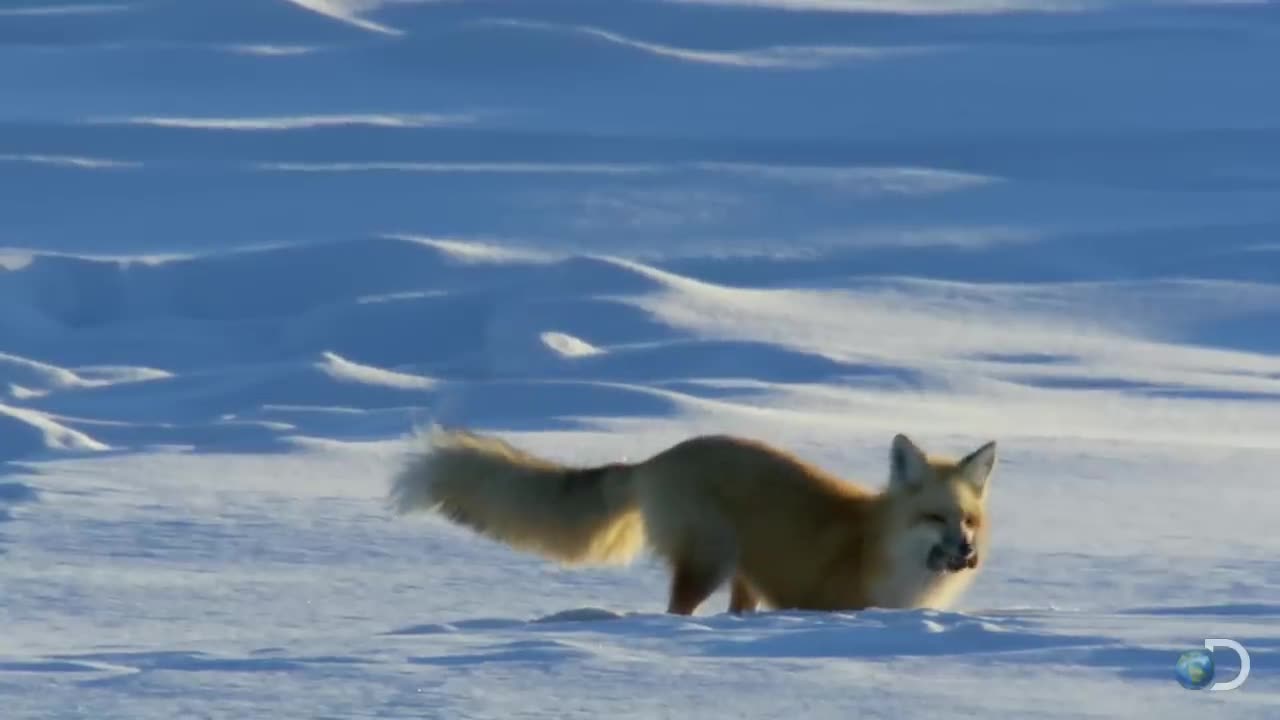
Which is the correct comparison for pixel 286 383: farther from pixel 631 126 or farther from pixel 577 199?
pixel 631 126

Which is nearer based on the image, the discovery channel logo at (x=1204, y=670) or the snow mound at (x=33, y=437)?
the discovery channel logo at (x=1204, y=670)

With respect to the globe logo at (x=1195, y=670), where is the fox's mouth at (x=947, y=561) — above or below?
above

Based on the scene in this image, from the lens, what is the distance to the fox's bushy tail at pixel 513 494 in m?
6.20

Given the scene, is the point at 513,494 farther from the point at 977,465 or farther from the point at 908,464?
the point at 977,465

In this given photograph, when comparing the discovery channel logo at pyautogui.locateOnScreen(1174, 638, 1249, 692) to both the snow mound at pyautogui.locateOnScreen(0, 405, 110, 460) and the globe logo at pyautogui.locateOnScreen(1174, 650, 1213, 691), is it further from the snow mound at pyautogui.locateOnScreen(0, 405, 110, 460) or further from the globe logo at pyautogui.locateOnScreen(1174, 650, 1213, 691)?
the snow mound at pyautogui.locateOnScreen(0, 405, 110, 460)

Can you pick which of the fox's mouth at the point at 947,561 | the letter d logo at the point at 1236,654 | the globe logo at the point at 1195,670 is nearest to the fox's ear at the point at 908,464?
the fox's mouth at the point at 947,561

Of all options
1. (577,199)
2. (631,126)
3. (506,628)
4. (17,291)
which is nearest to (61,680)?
(506,628)

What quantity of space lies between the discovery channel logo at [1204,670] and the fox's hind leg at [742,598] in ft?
5.41

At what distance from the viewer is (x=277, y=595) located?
21.2 feet

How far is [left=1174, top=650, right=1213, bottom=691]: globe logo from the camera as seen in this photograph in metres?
4.54

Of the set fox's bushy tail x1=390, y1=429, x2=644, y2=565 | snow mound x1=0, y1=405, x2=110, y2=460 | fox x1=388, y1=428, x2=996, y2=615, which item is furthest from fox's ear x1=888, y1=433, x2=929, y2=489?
snow mound x1=0, y1=405, x2=110, y2=460

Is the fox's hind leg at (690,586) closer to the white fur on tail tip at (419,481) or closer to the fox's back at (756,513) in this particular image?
the fox's back at (756,513)

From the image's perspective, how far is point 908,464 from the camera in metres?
5.98

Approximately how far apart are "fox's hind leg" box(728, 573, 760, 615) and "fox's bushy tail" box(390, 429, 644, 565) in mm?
275
